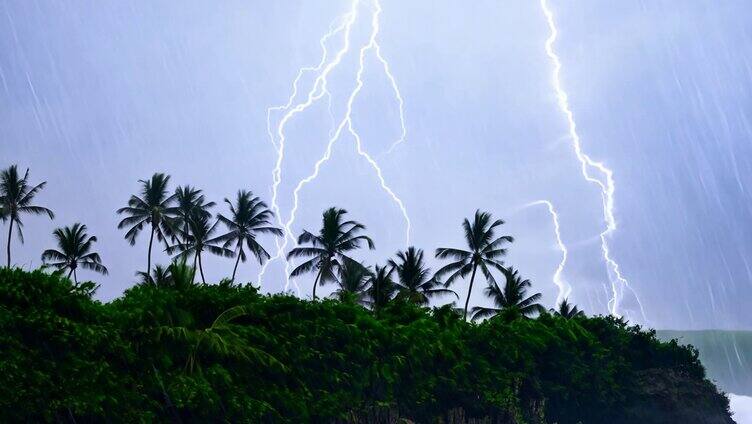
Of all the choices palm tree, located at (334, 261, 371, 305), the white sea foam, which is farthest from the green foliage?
the white sea foam

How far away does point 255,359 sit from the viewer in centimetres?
2233

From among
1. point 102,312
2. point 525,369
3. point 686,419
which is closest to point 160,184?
point 525,369

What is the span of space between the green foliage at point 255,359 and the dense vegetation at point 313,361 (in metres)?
0.04

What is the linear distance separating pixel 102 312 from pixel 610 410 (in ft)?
102

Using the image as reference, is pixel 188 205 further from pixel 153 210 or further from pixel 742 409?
pixel 742 409

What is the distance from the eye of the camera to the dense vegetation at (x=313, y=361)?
1753 cm

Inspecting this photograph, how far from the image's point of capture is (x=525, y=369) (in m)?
37.3

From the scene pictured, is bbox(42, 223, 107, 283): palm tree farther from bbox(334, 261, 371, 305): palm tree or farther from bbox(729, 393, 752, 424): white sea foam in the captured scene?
bbox(729, 393, 752, 424): white sea foam

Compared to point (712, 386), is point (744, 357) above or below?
above

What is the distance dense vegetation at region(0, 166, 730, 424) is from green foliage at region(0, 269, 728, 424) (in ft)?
0.13

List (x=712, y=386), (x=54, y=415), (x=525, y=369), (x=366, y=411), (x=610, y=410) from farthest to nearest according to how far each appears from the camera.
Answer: (x=712, y=386)
(x=610, y=410)
(x=525, y=369)
(x=366, y=411)
(x=54, y=415)

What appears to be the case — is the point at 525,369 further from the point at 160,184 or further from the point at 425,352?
the point at 160,184

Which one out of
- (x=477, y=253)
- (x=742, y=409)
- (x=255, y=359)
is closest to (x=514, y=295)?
(x=477, y=253)

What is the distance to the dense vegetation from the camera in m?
17.5
